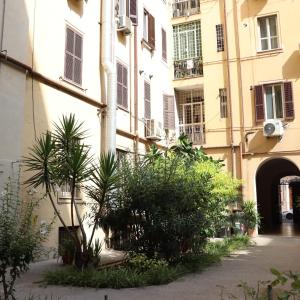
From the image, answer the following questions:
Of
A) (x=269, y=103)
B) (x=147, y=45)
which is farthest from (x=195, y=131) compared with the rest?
(x=147, y=45)

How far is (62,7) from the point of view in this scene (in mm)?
12891

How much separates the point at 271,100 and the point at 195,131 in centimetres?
368

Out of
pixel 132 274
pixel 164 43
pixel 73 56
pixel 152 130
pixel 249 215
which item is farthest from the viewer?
pixel 164 43

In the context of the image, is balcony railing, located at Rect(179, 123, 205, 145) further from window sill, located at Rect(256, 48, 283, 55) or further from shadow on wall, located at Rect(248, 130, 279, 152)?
window sill, located at Rect(256, 48, 283, 55)

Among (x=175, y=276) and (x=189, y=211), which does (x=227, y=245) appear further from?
(x=175, y=276)

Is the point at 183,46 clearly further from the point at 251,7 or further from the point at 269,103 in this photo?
the point at 269,103

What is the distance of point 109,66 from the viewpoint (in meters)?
14.3

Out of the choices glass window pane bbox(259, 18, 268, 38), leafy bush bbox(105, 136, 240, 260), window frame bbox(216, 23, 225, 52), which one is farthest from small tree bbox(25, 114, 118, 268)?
glass window pane bbox(259, 18, 268, 38)

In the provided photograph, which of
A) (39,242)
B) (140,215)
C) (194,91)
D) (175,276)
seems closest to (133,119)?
(194,91)

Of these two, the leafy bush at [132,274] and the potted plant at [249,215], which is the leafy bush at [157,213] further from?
the potted plant at [249,215]

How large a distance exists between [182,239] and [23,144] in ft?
14.7

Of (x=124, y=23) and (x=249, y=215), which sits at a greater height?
(x=124, y=23)

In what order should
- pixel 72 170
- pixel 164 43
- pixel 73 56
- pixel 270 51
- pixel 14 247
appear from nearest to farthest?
1. pixel 14 247
2. pixel 72 170
3. pixel 73 56
4. pixel 270 51
5. pixel 164 43

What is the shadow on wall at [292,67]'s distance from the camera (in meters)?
18.6
